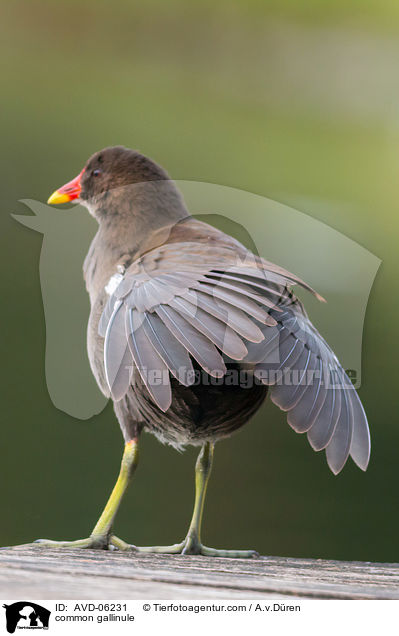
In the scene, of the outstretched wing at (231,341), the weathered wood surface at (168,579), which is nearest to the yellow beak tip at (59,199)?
the outstretched wing at (231,341)

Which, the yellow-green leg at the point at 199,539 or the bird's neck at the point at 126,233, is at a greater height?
the bird's neck at the point at 126,233

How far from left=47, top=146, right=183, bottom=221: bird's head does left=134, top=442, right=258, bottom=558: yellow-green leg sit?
736 mm

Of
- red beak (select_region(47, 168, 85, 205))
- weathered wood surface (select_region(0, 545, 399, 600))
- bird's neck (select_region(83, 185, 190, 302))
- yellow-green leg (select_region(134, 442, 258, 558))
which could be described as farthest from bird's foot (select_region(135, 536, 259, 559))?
red beak (select_region(47, 168, 85, 205))

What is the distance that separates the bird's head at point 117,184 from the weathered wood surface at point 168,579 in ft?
3.68

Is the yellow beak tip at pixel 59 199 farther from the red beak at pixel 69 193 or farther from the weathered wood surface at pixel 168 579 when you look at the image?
the weathered wood surface at pixel 168 579

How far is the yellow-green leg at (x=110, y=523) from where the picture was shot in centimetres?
178

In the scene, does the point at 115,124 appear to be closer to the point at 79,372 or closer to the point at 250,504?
the point at 79,372

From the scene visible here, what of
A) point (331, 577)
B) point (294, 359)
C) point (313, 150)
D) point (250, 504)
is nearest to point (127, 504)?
point (250, 504)

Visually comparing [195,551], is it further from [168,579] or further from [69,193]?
[69,193]

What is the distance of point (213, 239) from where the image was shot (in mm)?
2023

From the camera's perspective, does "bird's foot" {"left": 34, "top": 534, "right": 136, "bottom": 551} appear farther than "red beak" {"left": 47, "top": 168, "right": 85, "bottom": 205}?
No
